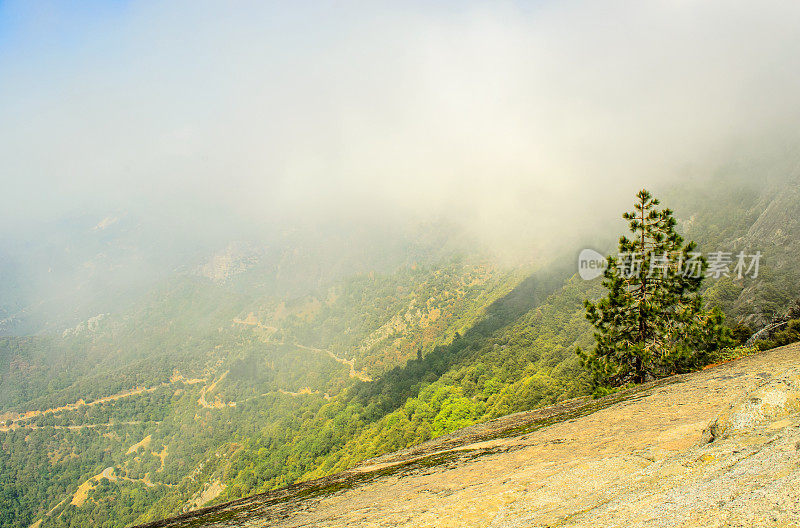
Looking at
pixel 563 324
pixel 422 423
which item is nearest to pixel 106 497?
pixel 422 423

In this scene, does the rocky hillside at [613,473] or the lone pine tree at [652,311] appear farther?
the lone pine tree at [652,311]

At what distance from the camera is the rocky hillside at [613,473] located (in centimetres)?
588

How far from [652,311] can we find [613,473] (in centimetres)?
1922

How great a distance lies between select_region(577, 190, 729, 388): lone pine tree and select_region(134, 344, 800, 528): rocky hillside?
8.57 meters

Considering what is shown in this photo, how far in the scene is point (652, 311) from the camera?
23.9 metres

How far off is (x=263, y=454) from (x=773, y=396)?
182895mm

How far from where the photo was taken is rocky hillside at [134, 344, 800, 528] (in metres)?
5.88

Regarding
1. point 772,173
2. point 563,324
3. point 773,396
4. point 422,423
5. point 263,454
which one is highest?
point 772,173

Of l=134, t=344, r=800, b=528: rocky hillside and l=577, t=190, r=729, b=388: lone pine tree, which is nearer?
l=134, t=344, r=800, b=528: rocky hillside

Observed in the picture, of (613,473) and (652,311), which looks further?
(652,311)

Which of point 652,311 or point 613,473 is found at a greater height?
point 652,311

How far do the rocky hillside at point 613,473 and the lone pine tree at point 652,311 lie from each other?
8.57 metres

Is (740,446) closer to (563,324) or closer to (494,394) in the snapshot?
(494,394)

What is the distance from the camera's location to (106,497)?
197375 millimetres
